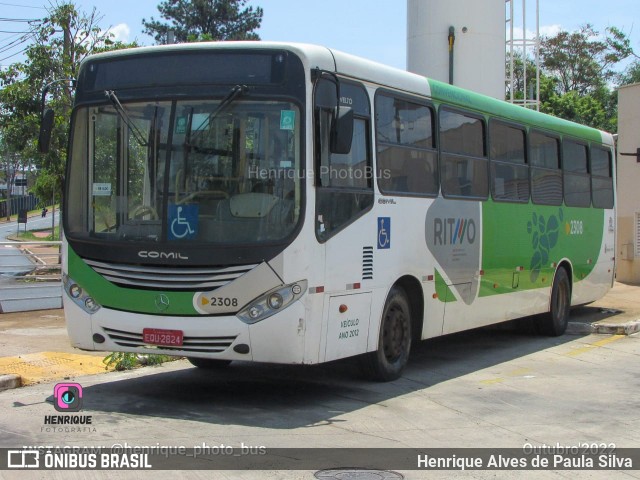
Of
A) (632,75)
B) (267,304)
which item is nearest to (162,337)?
(267,304)

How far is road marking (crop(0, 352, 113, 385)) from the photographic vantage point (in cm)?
1010

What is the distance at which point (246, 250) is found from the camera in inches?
325

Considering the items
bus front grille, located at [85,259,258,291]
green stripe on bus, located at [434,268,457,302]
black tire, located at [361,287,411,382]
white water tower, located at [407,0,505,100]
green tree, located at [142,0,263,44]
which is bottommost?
black tire, located at [361,287,411,382]

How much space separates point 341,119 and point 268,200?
109 cm

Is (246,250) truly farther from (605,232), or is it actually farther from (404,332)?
(605,232)

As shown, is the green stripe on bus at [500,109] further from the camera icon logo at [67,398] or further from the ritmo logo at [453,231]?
the camera icon logo at [67,398]

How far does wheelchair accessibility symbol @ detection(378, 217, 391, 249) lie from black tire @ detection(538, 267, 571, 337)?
5.90 meters

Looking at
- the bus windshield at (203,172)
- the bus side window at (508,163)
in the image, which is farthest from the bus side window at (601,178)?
the bus windshield at (203,172)

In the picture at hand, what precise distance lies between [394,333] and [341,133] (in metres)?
2.67

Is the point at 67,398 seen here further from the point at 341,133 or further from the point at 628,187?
the point at 628,187

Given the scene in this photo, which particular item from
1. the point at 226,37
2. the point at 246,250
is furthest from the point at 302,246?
the point at 226,37

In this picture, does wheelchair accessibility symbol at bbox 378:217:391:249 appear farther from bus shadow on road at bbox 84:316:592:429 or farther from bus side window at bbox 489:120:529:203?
bus side window at bbox 489:120:529:203

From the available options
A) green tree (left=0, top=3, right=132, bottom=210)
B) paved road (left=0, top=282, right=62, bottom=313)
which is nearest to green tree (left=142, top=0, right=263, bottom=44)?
green tree (left=0, top=3, right=132, bottom=210)

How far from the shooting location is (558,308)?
49.8 feet
